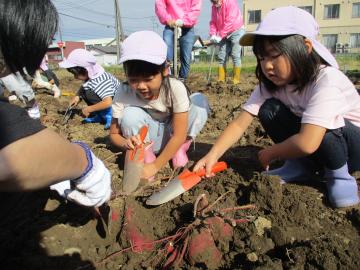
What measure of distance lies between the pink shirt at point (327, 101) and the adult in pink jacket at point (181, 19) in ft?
12.1

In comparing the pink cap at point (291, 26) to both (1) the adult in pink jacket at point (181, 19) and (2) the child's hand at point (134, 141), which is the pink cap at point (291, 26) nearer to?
(2) the child's hand at point (134, 141)

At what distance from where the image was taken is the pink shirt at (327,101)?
6.28ft

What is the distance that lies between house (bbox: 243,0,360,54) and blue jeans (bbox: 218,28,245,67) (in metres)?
28.3

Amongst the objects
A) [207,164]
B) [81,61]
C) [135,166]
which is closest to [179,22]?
[81,61]

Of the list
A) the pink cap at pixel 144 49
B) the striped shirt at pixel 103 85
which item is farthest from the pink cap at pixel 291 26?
the striped shirt at pixel 103 85

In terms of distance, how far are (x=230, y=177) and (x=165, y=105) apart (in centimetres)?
71

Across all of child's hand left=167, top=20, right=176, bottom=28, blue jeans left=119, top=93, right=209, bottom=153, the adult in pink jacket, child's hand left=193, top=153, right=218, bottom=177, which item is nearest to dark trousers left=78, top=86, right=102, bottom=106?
the adult in pink jacket

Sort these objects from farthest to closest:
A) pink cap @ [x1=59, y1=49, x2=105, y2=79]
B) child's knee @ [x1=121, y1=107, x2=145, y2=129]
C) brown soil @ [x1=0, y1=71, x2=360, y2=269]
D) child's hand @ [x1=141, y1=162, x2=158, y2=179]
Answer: pink cap @ [x1=59, y1=49, x2=105, y2=79] → child's knee @ [x1=121, y1=107, x2=145, y2=129] → child's hand @ [x1=141, y1=162, x2=158, y2=179] → brown soil @ [x1=0, y1=71, x2=360, y2=269]

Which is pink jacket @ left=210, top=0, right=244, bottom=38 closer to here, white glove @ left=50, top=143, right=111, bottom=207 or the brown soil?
the brown soil

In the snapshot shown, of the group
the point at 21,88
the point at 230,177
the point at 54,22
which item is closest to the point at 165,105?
the point at 230,177

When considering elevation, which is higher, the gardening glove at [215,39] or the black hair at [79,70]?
the gardening glove at [215,39]

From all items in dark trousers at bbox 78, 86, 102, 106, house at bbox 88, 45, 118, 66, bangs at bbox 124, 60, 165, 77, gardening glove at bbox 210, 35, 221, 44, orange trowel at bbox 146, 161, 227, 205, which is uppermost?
bangs at bbox 124, 60, 165, 77

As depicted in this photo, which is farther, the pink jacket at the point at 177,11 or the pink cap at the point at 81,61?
the pink jacket at the point at 177,11

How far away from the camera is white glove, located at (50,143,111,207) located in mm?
1319
